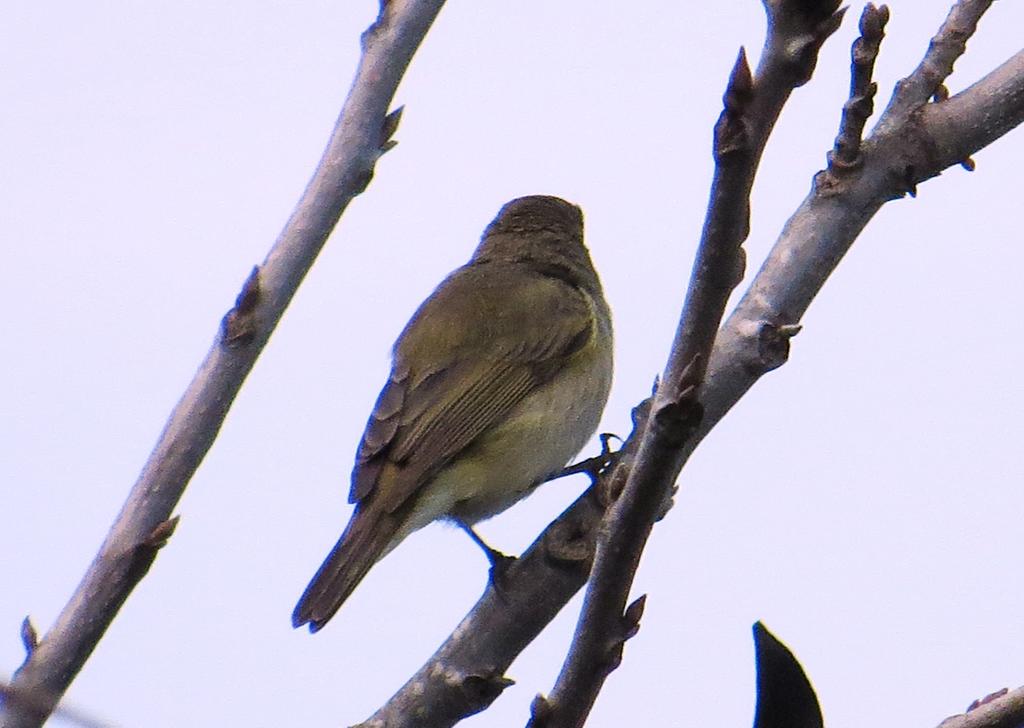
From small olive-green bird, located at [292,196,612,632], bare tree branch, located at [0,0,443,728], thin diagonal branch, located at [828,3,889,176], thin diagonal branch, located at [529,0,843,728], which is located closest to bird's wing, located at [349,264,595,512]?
small olive-green bird, located at [292,196,612,632]

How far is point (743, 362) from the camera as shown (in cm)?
301

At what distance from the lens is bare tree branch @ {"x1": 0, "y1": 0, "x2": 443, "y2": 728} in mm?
2328

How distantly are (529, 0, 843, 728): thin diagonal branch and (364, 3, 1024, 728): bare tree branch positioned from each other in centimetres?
94

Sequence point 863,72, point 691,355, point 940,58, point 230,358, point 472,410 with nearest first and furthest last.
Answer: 1. point 691,355
2. point 230,358
3. point 863,72
4. point 940,58
5. point 472,410

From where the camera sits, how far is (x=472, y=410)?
5.26 meters

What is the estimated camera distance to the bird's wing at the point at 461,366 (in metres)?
5.05

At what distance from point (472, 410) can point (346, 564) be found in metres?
0.91

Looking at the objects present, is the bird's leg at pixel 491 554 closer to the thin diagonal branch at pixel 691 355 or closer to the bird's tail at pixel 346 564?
the bird's tail at pixel 346 564

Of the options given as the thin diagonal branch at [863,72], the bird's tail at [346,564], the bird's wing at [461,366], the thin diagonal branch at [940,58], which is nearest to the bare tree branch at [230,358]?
the thin diagonal branch at [863,72]

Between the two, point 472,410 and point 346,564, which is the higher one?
point 472,410

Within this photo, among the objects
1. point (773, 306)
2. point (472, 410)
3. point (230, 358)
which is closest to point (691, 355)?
point (230, 358)

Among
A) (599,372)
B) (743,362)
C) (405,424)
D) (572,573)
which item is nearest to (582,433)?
(599,372)

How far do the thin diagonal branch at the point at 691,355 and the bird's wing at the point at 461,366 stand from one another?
2.82 metres

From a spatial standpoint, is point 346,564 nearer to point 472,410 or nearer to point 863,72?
point 472,410
